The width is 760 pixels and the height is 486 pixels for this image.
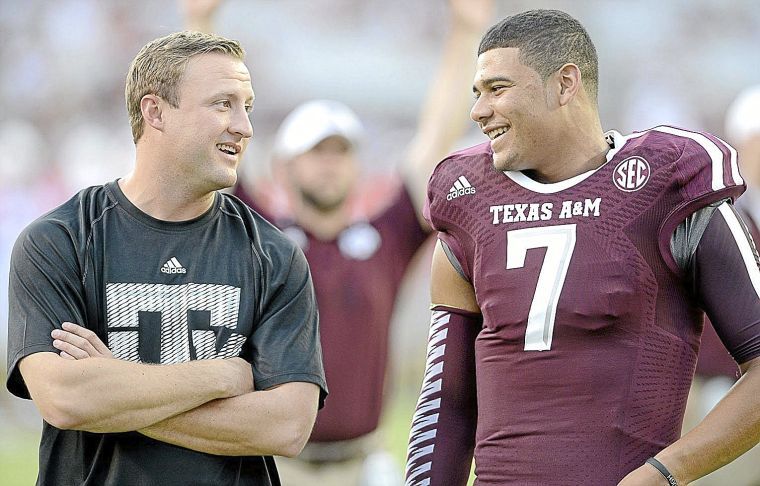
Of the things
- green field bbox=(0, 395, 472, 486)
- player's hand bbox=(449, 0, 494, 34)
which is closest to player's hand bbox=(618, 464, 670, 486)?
player's hand bbox=(449, 0, 494, 34)

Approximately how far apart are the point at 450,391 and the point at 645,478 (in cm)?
52

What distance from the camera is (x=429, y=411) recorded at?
2.57m

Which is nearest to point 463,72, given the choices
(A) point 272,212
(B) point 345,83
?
(A) point 272,212

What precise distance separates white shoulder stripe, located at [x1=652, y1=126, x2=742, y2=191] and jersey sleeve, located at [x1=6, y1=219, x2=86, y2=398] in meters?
1.27

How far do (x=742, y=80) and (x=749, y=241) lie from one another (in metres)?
8.27

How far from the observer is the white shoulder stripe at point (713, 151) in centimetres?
229

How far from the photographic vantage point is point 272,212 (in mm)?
5125

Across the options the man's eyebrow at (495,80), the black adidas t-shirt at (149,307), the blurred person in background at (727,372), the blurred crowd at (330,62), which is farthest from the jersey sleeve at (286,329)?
the blurred crowd at (330,62)

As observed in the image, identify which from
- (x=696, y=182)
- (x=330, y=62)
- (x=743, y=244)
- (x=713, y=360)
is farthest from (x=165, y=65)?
(x=330, y=62)

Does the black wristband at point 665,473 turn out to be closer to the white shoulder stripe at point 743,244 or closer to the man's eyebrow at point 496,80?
the white shoulder stripe at point 743,244

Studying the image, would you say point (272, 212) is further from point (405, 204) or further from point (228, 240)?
point (228, 240)

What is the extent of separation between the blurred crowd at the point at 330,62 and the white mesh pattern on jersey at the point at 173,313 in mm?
6945

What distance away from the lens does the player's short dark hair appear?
2414mm

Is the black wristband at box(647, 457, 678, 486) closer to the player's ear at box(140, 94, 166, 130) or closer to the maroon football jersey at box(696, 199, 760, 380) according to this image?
the player's ear at box(140, 94, 166, 130)
